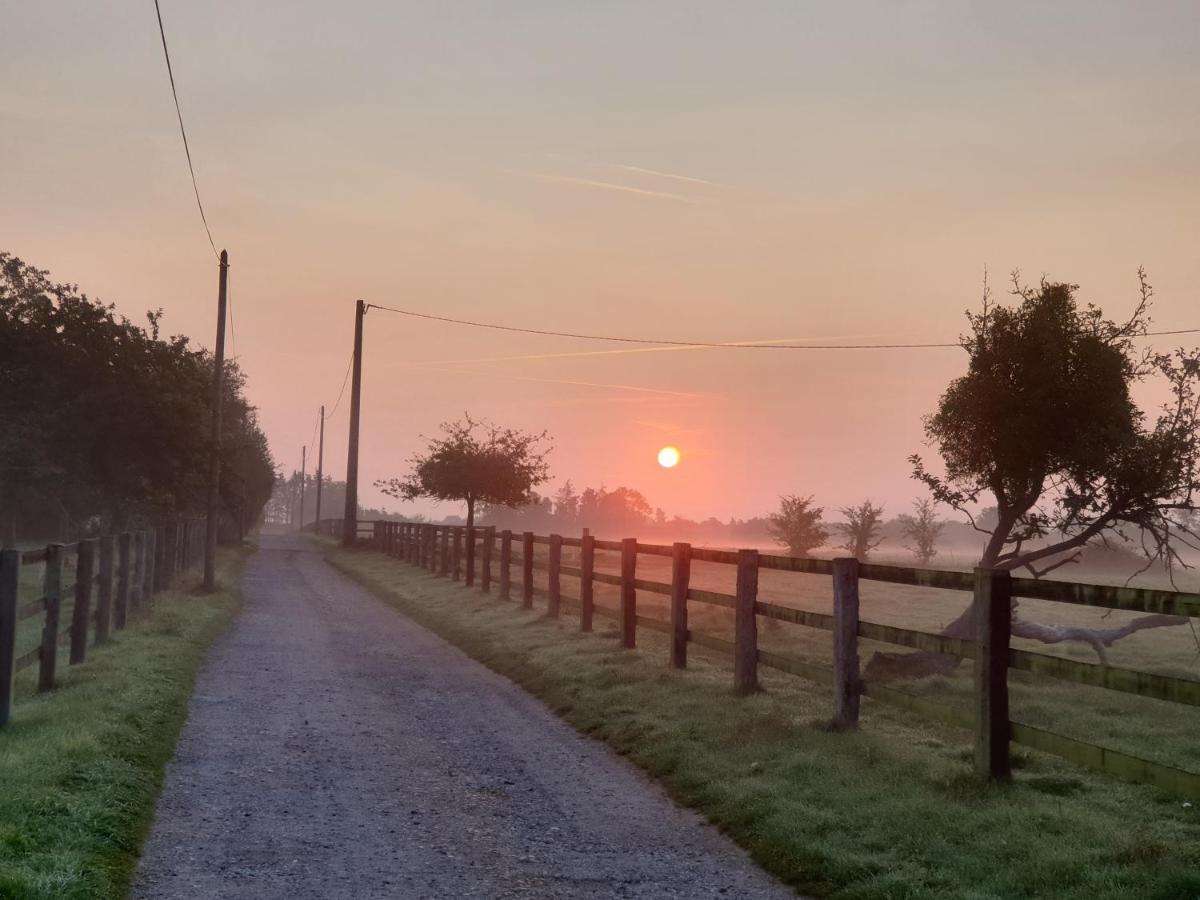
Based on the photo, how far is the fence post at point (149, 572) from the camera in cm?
1850

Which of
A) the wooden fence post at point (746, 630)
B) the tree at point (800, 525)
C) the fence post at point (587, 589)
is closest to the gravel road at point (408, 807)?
the wooden fence post at point (746, 630)

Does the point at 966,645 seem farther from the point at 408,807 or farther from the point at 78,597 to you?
the point at 78,597

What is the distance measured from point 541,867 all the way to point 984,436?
1244cm

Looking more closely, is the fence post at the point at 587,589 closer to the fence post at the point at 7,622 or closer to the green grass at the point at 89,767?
the green grass at the point at 89,767

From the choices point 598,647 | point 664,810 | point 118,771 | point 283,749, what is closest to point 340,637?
point 598,647

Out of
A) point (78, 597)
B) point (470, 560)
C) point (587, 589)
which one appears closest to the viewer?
point (78, 597)

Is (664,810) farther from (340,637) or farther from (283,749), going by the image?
(340,637)

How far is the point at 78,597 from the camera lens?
507 inches

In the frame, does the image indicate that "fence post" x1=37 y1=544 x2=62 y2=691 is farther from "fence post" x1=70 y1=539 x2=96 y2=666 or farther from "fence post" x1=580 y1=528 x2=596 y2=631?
"fence post" x1=580 y1=528 x2=596 y2=631

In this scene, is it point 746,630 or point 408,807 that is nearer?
point 408,807

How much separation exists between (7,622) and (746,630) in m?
6.77

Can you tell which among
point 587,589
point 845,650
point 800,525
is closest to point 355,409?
point 800,525

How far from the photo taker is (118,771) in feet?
24.3

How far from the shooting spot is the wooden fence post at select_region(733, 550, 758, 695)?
10781mm
